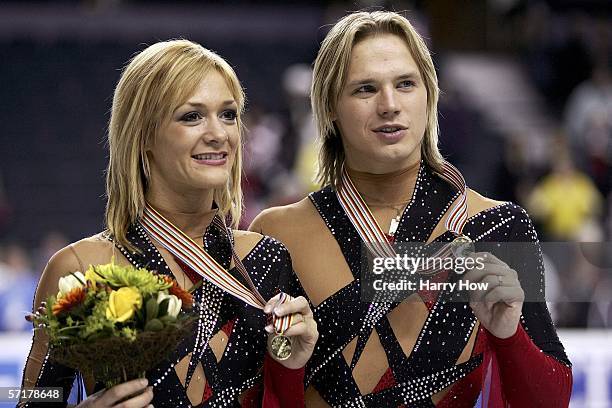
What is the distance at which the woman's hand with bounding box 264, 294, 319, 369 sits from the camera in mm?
2352

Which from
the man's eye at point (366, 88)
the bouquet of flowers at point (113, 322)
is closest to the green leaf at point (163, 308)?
the bouquet of flowers at point (113, 322)

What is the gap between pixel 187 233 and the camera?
258 centimetres

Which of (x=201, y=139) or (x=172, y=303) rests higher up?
(x=201, y=139)

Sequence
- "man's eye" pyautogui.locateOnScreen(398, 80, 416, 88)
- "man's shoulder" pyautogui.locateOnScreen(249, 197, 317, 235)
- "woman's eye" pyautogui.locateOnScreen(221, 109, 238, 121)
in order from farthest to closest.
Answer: "man's shoulder" pyautogui.locateOnScreen(249, 197, 317, 235)
"man's eye" pyautogui.locateOnScreen(398, 80, 416, 88)
"woman's eye" pyautogui.locateOnScreen(221, 109, 238, 121)

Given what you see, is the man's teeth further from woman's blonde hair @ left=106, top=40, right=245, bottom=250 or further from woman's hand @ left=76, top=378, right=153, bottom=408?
woman's hand @ left=76, top=378, right=153, bottom=408

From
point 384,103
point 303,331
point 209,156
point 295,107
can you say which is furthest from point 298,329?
point 295,107

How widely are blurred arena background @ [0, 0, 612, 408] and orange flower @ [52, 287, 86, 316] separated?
10.9 ft

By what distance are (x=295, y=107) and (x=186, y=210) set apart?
Result: 16.9 feet

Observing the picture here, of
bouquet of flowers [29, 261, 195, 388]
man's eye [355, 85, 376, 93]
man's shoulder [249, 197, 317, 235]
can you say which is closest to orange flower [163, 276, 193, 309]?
bouquet of flowers [29, 261, 195, 388]

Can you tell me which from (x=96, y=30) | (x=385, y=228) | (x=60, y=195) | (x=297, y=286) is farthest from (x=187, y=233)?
(x=96, y=30)

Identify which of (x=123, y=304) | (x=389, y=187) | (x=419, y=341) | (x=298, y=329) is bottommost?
A: (x=419, y=341)

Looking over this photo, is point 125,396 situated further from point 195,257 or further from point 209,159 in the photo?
point 209,159

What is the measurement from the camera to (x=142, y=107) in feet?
8.16

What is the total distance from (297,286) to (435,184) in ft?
1.35
